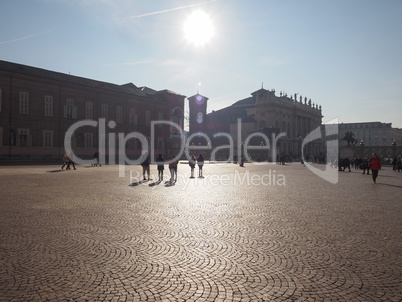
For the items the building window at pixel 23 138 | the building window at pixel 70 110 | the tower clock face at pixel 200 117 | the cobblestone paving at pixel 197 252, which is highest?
the tower clock face at pixel 200 117

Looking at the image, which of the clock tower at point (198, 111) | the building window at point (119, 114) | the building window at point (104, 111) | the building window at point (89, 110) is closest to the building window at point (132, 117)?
the building window at point (119, 114)

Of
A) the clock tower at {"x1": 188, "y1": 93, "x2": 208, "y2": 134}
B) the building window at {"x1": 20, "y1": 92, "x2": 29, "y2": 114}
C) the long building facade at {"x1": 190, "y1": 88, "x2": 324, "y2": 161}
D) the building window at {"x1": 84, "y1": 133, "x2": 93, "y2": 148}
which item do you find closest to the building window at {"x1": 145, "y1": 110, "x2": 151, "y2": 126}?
the building window at {"x1": 84, "y1": 133, "x2": 93, "y2": 148}

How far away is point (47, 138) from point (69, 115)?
457cm

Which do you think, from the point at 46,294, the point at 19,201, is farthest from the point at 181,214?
the point at 19,201

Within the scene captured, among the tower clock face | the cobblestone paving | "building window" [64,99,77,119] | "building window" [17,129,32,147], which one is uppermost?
the tower clock face

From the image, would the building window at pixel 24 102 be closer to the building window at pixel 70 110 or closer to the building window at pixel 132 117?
the building window at pixel 70 110

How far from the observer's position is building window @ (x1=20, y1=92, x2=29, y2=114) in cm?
3572

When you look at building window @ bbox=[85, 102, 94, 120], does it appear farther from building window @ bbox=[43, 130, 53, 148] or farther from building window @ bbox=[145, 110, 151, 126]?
building window @ bbox=[145, 110, 151, 126]

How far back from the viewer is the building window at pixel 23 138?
116 feet

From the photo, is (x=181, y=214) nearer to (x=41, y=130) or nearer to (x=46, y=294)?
(x=46, y=294)

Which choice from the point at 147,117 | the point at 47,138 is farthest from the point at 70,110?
the point at 147,117

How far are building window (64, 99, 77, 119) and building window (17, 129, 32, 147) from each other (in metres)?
5.60

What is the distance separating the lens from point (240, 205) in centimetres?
943

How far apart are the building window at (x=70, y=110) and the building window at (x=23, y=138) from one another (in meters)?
5.60
